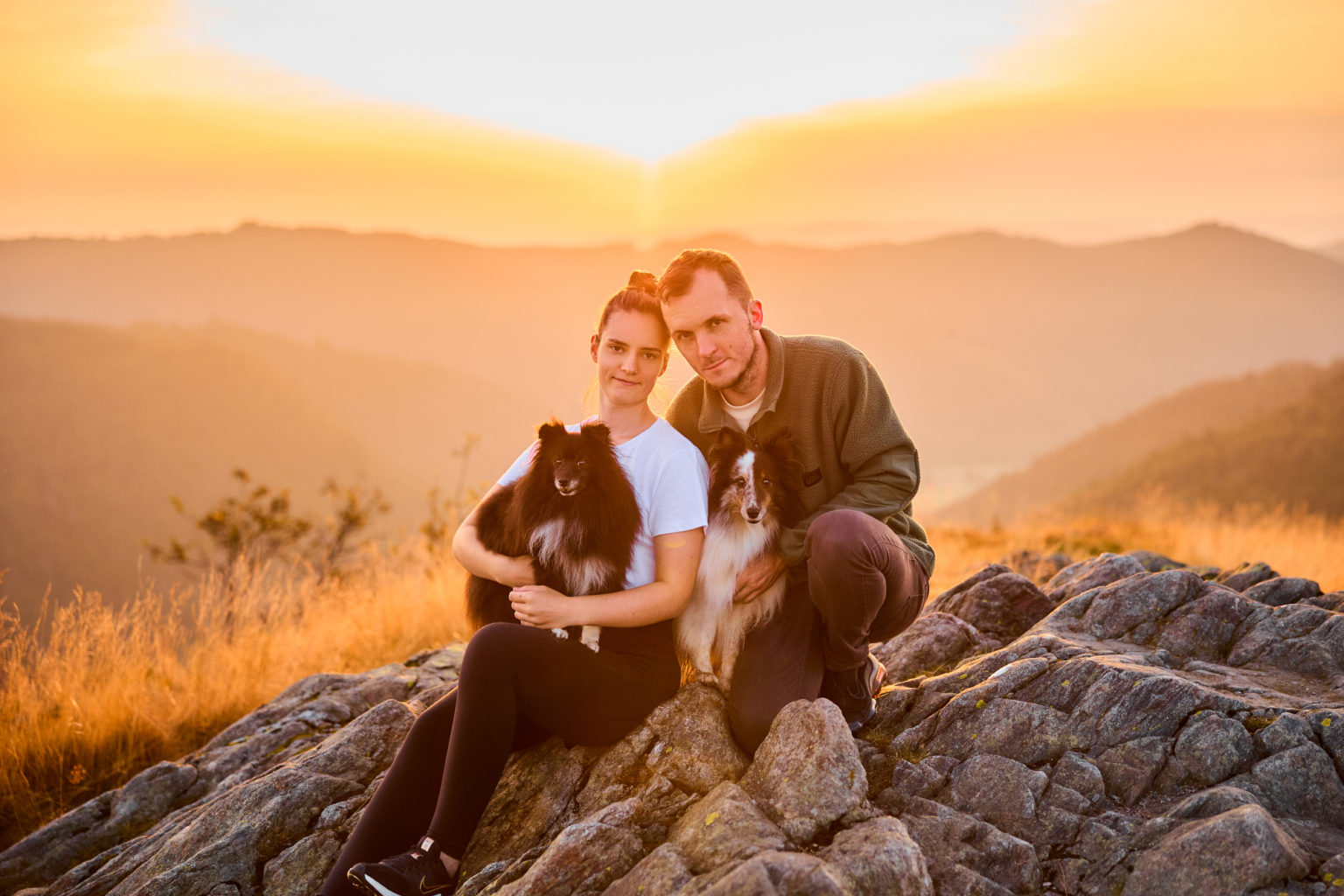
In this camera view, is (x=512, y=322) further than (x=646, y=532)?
Yes

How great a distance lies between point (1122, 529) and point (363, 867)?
11269 mm

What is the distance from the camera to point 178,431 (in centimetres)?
5269

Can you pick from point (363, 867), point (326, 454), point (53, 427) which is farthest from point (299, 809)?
point (326, 454)

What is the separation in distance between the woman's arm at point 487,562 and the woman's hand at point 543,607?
0.63 feet

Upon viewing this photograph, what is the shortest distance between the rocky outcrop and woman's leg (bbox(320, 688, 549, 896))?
1.08ft

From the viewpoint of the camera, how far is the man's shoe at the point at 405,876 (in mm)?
2984

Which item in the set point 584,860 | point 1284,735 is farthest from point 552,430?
point 1284,735

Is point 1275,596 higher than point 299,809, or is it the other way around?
point 1275,596

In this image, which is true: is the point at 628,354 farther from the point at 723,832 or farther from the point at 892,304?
the point at 892,304

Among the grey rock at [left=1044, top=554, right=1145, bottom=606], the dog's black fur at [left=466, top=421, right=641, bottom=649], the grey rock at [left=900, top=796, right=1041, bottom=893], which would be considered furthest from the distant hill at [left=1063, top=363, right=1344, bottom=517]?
the dog's black fur at [left=466, top=421, right=641, bottom=649]

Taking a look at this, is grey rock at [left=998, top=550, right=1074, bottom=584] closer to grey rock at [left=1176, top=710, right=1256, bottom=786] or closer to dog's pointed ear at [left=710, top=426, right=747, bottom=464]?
grey rock at [left=1176, top=710, right=1256, bottom=786]

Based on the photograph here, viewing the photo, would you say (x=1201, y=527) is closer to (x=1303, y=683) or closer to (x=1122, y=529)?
(x=1122, y=529)

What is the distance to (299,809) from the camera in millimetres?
3773

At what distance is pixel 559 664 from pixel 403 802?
795mm
